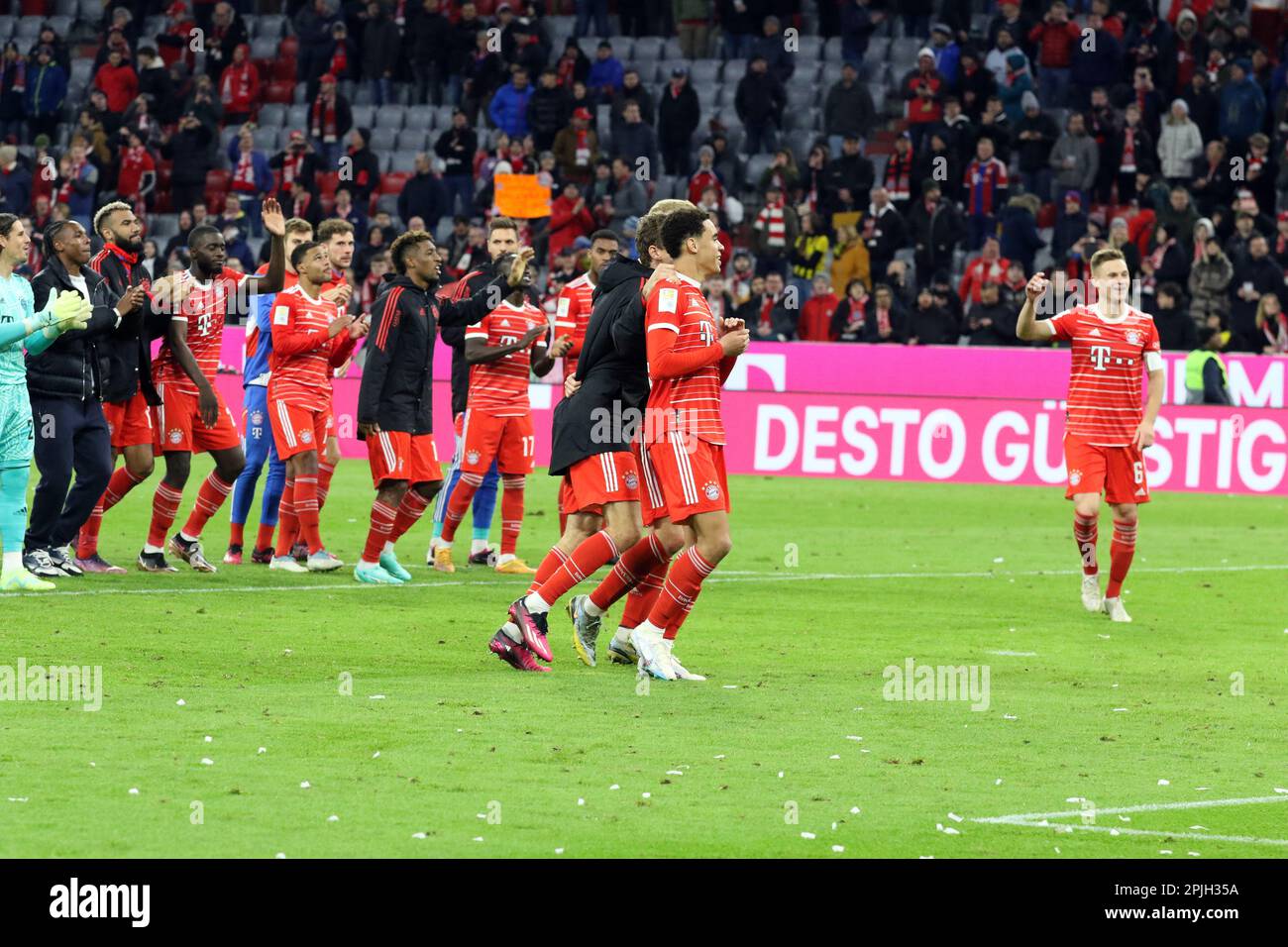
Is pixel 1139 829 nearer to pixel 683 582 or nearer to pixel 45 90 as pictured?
pixel 683 582

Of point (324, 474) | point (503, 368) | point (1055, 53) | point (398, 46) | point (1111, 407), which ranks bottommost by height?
point (324, 474)

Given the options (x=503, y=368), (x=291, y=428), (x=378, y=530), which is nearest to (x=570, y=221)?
(x=503, y=368)

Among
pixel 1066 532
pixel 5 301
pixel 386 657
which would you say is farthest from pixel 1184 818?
pixel 1066 532

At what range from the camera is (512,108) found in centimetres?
3328

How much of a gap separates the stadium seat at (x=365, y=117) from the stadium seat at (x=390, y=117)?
11cm

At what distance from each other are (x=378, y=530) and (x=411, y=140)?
2159 cm

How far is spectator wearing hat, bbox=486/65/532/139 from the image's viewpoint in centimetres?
3322

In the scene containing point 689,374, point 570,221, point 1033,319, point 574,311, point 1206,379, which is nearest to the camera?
point 689,374

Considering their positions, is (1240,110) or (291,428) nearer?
(291,428)

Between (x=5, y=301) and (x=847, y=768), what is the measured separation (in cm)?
660

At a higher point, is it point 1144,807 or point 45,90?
point 45,90

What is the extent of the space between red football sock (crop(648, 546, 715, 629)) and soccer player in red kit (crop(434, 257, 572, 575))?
5400 mm

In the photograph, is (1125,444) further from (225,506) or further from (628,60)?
(628,60)

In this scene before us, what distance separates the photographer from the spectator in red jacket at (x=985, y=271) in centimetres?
2797
